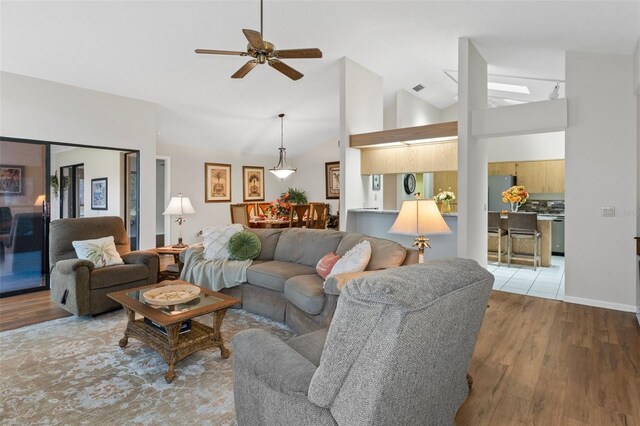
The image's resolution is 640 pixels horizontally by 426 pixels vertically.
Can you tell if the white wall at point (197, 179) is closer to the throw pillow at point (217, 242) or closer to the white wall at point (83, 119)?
the white wall at point (83, 119)

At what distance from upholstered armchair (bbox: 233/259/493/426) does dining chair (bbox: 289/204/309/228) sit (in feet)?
15.9

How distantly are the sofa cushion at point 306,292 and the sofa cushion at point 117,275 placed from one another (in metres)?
1.82

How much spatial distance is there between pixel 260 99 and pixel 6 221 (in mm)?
3957

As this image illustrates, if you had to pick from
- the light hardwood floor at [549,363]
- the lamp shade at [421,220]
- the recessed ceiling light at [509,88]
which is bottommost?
the light hardwood floor at [549,363]

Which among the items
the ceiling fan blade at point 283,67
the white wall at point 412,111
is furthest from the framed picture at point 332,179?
the ceiling fan blade at point 283,67

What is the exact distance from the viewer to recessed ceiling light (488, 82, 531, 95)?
20.9 ft

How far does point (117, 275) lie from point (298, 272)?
1944mm

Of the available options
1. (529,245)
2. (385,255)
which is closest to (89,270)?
(385,255)

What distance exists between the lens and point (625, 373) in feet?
8.09

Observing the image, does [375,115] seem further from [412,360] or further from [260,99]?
[412,360]

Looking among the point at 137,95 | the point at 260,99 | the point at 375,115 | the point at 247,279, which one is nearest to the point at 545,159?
the point at 375,115

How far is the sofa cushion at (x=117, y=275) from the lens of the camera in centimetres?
352

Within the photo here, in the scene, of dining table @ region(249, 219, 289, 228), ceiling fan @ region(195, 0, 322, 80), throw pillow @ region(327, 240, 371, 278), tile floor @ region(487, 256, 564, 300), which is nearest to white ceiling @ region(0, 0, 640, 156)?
ceiling fan @ region(195, 0, 322, 80)

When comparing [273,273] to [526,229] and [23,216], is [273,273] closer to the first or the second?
[23,216]
